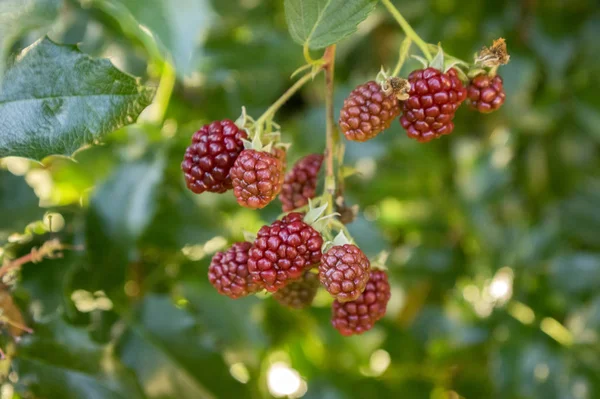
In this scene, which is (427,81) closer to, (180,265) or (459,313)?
(180,265)

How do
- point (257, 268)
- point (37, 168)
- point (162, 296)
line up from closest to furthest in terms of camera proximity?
1. point (257, 268)
2. point (162, 296)
3. point (37, 168)

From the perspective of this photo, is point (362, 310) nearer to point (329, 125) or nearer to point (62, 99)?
point (329, 125)

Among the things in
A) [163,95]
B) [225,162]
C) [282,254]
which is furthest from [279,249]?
[163,95]

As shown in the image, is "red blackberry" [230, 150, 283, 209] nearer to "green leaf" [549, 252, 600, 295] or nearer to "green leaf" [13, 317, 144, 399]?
"green leaf" [13, 317, 144, 399]

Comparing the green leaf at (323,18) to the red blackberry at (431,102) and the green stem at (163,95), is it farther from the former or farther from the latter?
the green stem at (163,95)

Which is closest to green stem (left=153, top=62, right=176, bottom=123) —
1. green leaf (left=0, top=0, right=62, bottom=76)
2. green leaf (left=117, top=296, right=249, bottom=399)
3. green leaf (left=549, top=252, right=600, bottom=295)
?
green leaf (left=117, top=296, right=249, bottom=399)

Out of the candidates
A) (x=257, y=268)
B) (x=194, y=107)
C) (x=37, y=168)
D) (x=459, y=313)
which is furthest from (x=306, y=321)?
(x=257, y=268)

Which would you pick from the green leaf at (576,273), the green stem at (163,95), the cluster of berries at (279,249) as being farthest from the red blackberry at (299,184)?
the green leaf at (576,273)
